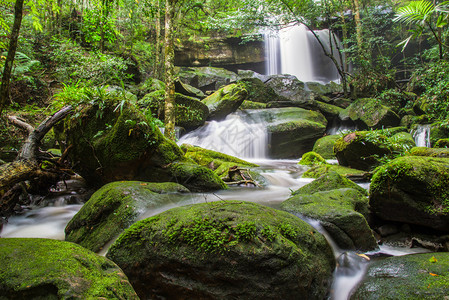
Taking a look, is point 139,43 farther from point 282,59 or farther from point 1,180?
point 1,180

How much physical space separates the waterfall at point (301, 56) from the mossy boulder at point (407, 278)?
66.8ft

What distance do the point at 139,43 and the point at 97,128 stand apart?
1332 centimetres

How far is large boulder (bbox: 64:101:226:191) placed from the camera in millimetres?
5117

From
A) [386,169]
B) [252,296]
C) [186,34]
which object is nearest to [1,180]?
[252,296]

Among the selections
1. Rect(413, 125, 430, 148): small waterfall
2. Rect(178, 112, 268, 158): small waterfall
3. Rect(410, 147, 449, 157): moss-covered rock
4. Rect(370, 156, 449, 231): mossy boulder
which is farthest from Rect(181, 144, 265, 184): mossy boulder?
Rect(413, 125, 430, 148): small waterfall

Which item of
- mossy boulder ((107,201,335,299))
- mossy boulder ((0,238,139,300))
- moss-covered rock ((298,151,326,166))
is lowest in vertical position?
moss-covered rock ((298,151,326,166))

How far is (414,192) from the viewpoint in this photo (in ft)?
11.4

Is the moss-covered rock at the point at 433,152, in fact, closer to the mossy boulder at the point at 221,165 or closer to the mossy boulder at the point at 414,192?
the mossy boulder at the point at 414,192

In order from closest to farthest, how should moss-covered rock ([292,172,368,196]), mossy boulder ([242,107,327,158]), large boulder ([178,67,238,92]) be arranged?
moss-covered rock ([292,172,368,196]), mossy boulder ([242,107,327,158]), large boulder ([178,67,238,92])

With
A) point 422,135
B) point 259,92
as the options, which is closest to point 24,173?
point 422,135

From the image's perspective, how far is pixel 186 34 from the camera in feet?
68.9

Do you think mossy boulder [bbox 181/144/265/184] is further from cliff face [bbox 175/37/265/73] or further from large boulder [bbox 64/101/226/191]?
cliff face [bbox 175/37/265/73]

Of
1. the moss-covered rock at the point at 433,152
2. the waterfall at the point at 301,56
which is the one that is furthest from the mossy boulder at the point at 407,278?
the waterfall at the point at 301,56

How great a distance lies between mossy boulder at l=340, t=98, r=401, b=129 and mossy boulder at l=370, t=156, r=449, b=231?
984 cm
